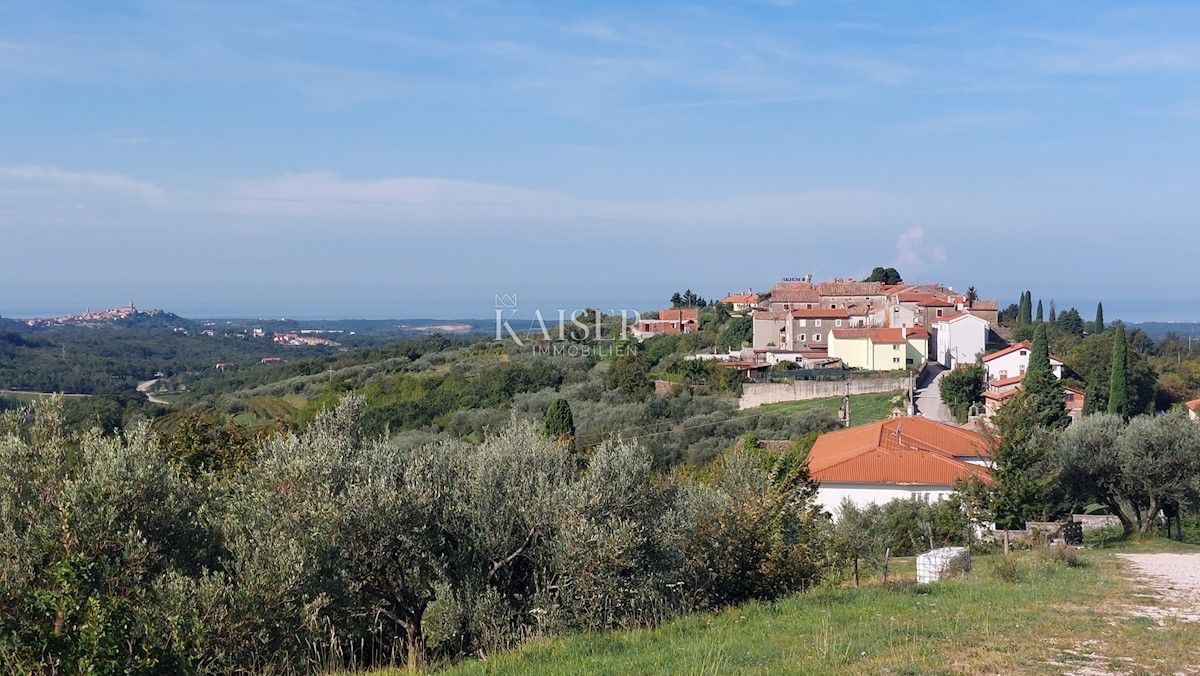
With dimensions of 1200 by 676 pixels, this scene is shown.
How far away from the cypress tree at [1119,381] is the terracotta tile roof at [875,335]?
1486 centimetres

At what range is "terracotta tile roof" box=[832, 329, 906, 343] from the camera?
5516 cm

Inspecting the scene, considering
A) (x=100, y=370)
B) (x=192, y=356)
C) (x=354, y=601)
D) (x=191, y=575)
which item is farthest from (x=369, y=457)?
(x=192, y=356)

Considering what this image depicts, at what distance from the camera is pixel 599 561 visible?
8609 millimetres

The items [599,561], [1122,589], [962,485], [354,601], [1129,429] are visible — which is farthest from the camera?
[1129,429]

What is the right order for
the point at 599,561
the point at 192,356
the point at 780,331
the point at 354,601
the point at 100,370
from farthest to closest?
1. the point at 192,356
2. the point at 100,370
3. the point at 780,331
4. the point at 599,561
5. the point at 354,601

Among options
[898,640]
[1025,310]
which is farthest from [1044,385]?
[1025,310]

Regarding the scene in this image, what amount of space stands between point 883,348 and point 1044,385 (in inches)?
635

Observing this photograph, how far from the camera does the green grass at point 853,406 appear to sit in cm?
4234

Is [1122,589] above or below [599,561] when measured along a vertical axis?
below

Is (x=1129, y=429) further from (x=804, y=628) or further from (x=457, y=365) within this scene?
(x=457, y=365)

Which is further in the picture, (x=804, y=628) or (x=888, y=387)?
(x=888, y=387)

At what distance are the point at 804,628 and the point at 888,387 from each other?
41673 millimetres

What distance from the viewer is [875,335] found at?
55.6 metres

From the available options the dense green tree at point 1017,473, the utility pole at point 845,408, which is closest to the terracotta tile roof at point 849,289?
the utility pole at point 845,408
